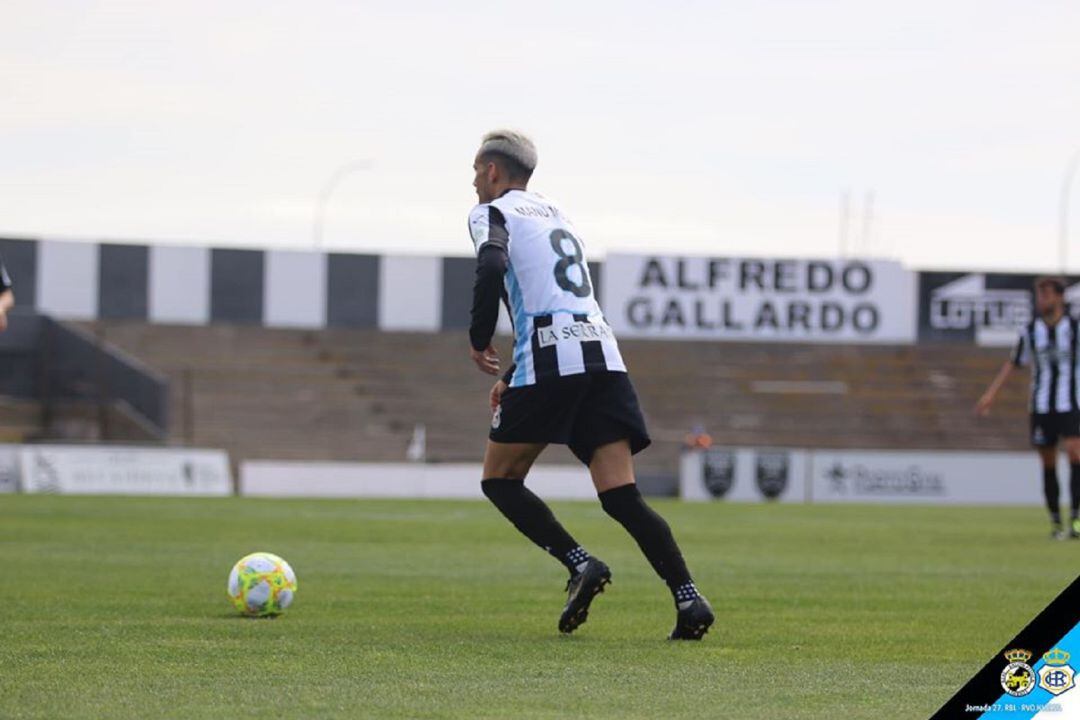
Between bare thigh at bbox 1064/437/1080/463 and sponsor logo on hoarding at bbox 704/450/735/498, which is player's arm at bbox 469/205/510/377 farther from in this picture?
Result: sponsor logo on hoarding at bbox 704/450/735/498

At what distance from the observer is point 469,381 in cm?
4806

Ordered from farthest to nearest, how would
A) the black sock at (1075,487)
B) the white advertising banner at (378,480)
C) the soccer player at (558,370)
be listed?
1. the white advertising banner at (378,480)
2. the black sock at (1075,487)
3. the soccer player at (558,370)

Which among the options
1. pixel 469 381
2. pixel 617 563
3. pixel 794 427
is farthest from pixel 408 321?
pixel 617 563

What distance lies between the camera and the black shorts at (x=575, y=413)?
805cm

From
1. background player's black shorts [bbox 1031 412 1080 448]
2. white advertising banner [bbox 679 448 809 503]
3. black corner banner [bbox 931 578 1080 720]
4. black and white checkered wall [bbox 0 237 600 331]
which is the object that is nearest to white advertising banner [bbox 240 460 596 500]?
white advertising banner [bbox 679 448 809 503]

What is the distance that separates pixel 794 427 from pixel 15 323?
61.1 feet

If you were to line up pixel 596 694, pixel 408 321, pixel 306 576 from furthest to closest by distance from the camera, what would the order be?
1. pixel 408 321
2. pixel 306 576
3. pixel 596 694

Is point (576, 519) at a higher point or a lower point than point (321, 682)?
lower

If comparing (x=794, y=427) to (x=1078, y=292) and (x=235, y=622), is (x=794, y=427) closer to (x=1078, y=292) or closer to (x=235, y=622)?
(x=1078, y=292)

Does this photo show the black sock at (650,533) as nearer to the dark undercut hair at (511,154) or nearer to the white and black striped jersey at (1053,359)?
the dark undercut hair at (511,154)

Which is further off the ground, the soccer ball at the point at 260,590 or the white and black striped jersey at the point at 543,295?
the white and black striped jersey at the point at 543,295

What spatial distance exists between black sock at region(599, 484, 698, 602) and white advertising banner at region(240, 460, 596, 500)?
2550 cm

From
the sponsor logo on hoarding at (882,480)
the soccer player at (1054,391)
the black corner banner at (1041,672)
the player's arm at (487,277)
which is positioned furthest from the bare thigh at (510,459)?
the sponsor logo on hoarding at (882,480)

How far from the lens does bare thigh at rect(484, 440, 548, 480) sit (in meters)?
8.24
